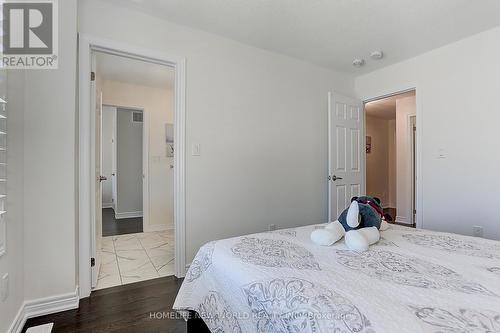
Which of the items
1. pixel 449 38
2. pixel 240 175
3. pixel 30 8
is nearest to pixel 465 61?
pixel 449 38

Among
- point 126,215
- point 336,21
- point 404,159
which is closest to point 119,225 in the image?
point 126,215

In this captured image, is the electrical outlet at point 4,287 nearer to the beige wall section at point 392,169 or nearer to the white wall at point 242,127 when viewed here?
the white wall at point 242,127

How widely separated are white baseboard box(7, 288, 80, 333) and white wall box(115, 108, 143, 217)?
12.2 ft

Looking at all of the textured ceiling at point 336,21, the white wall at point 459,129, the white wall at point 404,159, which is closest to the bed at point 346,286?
the white wall at point 459,129

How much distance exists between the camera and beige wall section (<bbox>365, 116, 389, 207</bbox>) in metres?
6.58

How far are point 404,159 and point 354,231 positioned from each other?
14.1 ft

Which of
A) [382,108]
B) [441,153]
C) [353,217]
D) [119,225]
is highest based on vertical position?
[382,108]

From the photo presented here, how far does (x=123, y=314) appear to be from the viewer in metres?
1.80

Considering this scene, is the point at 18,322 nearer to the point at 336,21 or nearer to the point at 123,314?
→ the point at 123,314

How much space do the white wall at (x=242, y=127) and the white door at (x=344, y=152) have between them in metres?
0.10

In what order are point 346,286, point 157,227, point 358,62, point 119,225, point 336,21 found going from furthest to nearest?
1. point 119,225
2. point 157,227
3. point 358,62
4. point 336,21
5. point 346,286

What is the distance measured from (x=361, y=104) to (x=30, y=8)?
12.1 ft

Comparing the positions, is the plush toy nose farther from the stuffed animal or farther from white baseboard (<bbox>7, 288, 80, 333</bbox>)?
white baseboard (<bbox>7, 288, 80, 333</bbox>)

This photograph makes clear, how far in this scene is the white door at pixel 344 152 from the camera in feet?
11.2
